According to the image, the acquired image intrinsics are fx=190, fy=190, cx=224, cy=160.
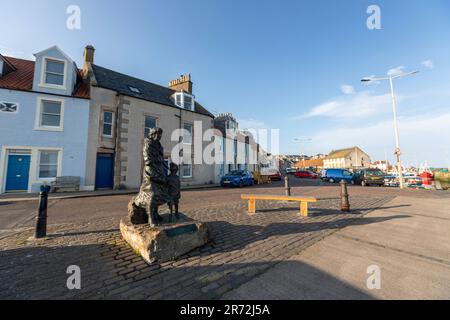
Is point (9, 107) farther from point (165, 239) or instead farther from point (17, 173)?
point (165, 239)

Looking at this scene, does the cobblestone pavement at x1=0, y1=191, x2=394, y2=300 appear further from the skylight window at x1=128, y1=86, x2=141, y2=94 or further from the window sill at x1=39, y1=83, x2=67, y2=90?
the skylight window at x1=128, y1=86, x2=141, y2=94

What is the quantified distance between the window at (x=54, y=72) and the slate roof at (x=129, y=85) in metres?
2.01

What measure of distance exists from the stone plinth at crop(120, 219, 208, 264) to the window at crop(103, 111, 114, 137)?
12504 millimetres

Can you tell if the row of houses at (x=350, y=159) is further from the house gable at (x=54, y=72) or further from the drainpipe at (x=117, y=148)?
the house gable at (x=54, y=72)

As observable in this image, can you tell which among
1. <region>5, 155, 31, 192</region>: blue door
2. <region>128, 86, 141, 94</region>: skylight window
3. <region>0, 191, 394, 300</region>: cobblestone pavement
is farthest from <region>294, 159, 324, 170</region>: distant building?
<region>0, 191, 394, 300</region>: cobblestone pavement

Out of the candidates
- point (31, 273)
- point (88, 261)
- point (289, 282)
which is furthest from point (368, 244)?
point (31, 273)

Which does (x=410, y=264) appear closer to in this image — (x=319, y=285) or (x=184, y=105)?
(x=319, y=285)

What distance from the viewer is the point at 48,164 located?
12047mm

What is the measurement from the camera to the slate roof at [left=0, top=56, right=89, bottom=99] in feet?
38.0

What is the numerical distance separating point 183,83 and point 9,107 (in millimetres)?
14659

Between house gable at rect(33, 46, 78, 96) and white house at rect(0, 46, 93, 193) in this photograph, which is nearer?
white house at rect(0, 46, 93, 193)

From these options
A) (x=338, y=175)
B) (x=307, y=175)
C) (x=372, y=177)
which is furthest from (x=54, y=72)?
(x=307, y=175)

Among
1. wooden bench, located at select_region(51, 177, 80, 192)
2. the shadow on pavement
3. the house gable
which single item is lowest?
the shadow on pavement
